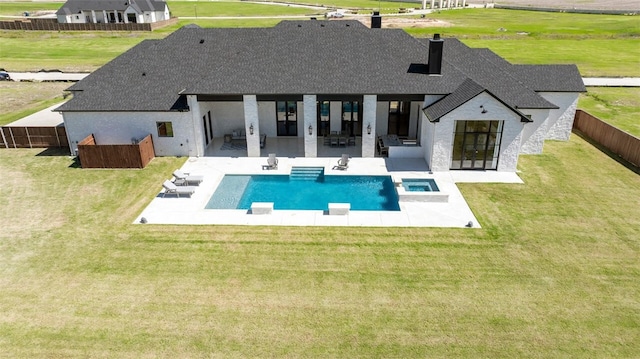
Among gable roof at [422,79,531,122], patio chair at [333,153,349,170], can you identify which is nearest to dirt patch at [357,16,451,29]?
gable roof at [422,79,531,122]

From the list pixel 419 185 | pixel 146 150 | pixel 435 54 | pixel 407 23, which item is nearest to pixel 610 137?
pixel 435 54

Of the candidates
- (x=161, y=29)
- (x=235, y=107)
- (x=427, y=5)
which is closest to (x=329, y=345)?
(x=235, y=107)

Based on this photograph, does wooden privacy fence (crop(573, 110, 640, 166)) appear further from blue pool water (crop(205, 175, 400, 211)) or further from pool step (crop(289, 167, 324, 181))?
pool step (crop(289, 167, 324, 181))

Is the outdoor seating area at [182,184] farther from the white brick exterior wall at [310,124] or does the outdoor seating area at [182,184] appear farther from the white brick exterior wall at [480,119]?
the white brick exterior wall at [480,119]

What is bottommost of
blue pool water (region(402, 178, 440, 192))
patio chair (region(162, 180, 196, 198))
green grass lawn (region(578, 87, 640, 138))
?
blue pool water (region(402, 178, 440, 192))

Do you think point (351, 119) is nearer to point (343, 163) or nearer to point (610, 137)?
point (343, 163)

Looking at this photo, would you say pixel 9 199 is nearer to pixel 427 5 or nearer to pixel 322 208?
pixel 322 208

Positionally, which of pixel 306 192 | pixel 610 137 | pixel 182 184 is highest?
pixel 610 137
